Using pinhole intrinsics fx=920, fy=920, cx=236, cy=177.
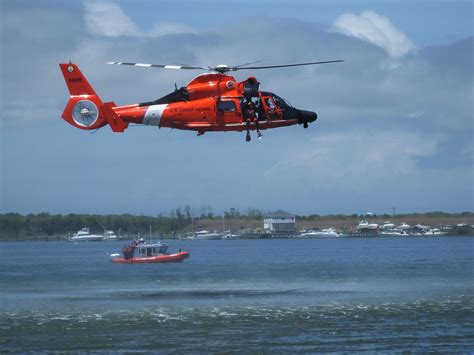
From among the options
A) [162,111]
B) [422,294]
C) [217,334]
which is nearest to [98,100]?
[162,111]

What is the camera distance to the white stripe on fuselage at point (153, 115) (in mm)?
27000

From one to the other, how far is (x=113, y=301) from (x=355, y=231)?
150 metres

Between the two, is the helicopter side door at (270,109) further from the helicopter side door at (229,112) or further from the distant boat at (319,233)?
the distant boat at (319,233)

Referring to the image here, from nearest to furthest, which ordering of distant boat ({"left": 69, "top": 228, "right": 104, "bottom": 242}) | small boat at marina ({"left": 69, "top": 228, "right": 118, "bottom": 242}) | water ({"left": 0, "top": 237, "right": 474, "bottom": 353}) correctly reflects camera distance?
water ({"left": 0, "top": 237, "right": 474, "bottom": 353})
distant boat ({"left": 69, "top": 228, "right": 104, "bottom": 242})
small boat at marina ({"left": 69, "top": 228, "right": 118, "bottom": 242})

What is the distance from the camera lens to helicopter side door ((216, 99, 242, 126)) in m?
26.3

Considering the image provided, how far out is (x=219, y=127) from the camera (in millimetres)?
26516

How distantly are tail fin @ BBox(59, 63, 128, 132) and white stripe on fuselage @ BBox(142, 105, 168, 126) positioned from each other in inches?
24.8

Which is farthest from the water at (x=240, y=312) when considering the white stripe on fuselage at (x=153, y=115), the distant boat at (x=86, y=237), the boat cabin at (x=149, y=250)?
the distant boat at (x=86, y=237)

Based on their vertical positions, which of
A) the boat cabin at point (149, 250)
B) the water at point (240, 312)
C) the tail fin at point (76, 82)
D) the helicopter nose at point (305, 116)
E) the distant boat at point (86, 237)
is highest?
the tail fin at point (76, 82)

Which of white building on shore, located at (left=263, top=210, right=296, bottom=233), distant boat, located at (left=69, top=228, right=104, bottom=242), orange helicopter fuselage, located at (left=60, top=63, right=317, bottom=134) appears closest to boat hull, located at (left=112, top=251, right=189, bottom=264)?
orange helicopter fuselage, located at (left=60, top=63, right=317, bottom=134)

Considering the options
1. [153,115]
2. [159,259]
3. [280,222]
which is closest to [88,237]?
[280,222]

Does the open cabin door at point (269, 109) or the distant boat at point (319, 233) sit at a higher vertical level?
the open cabin door at point (269, 109)

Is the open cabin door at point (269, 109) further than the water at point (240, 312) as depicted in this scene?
No

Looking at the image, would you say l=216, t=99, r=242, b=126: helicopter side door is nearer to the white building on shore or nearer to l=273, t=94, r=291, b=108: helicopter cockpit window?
l=273, t=94, r=291, b=108: helicopter cockpit window
